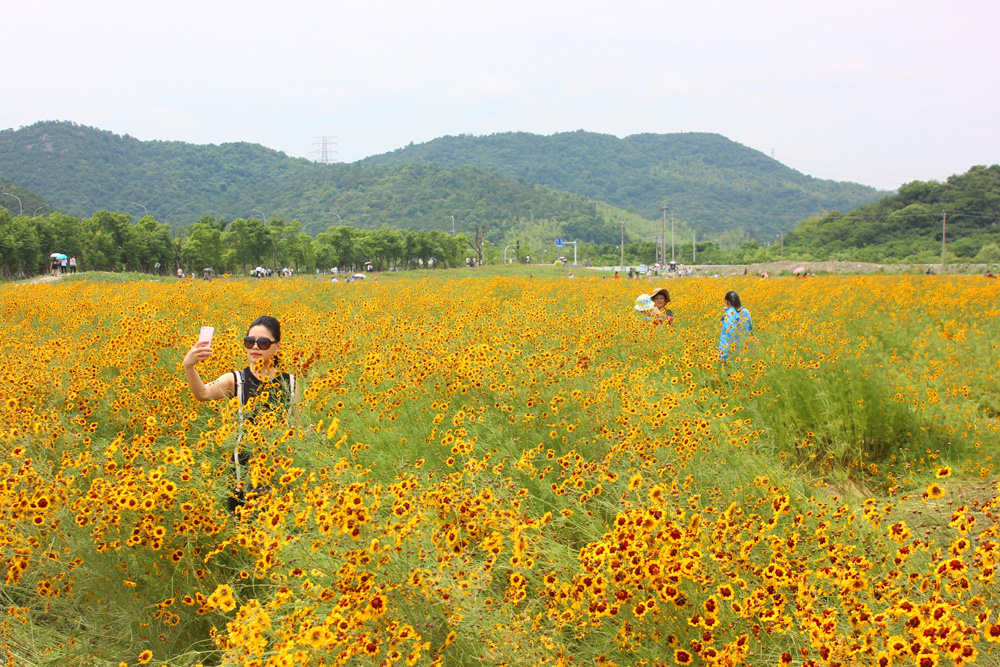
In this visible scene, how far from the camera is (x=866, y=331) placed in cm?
791

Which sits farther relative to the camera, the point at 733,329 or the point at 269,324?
the point at 733,329

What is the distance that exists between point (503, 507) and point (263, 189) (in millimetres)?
154244

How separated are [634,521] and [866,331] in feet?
25.3

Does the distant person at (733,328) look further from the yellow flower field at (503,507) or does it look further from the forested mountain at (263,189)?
the forested mountain at (263,189)

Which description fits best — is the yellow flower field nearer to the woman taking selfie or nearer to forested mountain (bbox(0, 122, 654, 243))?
the woman taking selfie

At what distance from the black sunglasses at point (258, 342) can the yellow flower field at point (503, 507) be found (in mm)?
382

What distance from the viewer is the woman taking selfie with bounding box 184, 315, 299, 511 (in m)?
3.21

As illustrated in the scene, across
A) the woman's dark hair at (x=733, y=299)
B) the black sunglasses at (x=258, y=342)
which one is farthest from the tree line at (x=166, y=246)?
the woman's dark hair at (x=733, y=299)

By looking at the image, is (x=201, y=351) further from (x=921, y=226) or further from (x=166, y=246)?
(x=921, y=226)

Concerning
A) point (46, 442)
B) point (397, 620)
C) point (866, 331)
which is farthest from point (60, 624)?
point (866, 331)

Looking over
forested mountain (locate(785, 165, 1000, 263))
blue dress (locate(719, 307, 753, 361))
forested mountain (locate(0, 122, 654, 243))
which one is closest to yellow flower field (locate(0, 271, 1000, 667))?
blue dress (locate(719, 307, 753, 361))

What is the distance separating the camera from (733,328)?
20.0 ft

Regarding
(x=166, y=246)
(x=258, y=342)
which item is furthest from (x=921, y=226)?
(x=258, y=342)

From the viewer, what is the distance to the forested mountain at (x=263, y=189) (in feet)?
378
